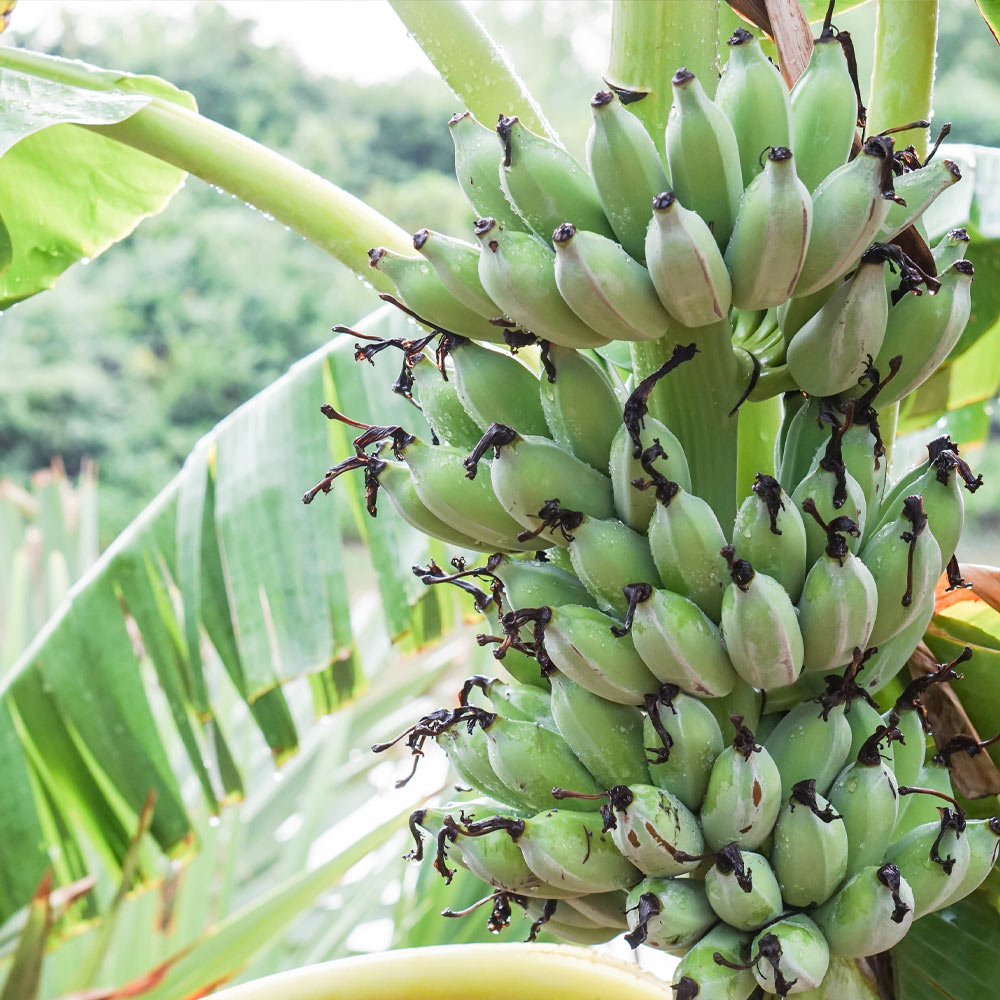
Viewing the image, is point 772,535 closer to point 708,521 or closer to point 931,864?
point 708,521

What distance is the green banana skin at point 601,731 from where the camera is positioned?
1.48 ft

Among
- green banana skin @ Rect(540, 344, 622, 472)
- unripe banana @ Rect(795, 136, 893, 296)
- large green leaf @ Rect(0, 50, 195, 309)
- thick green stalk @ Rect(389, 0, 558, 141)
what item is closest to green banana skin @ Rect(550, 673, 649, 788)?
green banana skin @ Rect(540, 344, 622, 472)

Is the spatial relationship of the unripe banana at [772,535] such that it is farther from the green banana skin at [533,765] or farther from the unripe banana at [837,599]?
the green banana skin at [533,765]

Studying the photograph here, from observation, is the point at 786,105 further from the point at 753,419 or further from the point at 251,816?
the point at 251,816

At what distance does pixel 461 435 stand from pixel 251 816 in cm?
141

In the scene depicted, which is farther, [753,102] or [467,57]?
[467,57]

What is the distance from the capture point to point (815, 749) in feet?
1.44

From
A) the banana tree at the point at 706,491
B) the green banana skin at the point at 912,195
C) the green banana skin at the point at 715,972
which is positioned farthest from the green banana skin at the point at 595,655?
the green banana skin at the point at 912,195

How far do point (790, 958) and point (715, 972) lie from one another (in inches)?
1.3

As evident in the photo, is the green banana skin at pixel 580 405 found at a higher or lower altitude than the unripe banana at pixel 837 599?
higher

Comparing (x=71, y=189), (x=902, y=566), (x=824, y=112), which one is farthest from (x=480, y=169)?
(x=71, y=189)

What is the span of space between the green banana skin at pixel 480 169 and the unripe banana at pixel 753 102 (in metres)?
0.10

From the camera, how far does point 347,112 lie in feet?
25.5

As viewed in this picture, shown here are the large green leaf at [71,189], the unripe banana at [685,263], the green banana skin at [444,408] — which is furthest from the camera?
the large green leaf at [71,189]
